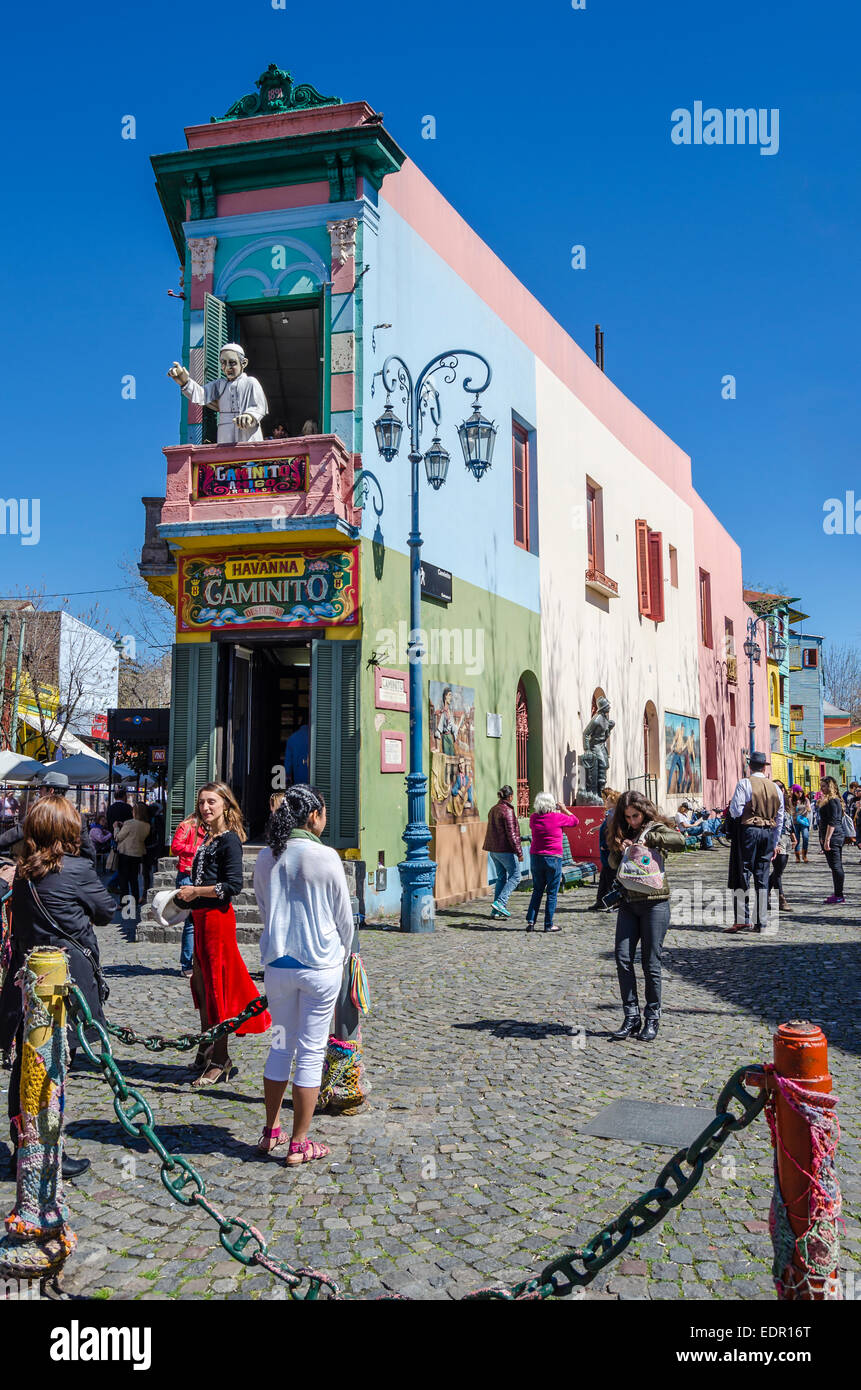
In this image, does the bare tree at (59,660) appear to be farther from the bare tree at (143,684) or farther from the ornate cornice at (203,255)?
the ornate cornice at (203,255)

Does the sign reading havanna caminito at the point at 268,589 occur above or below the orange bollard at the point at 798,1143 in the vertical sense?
above

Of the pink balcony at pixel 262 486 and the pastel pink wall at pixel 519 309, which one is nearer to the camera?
the pink balcony at pixel 262 486

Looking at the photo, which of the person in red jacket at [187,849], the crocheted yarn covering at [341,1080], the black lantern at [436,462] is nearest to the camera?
the crocheted yarn covering at [341,1080]

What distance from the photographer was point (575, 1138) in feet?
15.4

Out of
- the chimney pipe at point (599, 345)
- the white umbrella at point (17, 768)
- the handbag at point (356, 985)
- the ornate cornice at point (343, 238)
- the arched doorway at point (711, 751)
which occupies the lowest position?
the handbag at point (356, 985)

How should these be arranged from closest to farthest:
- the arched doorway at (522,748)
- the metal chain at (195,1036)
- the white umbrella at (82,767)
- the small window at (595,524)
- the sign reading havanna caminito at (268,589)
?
the metal chain at (195,1036) < the sign reading havanna caminito at (268,589) < the arched doorway at (522,748) < the white umbrella at (82,767) < the small window at (595,524)

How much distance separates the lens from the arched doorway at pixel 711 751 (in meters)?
30.9

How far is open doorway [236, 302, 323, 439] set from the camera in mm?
14125

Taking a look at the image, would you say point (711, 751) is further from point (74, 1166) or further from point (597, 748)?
point (74, 1166)

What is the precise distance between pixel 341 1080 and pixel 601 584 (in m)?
17.1

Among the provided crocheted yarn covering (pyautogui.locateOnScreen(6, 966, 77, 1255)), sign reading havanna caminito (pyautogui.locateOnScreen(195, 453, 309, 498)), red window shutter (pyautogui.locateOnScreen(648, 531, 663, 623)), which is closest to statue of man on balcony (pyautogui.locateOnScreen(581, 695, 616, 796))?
red window shutter (pyautogui.locateOnScreen(648, 531, 663, 623))

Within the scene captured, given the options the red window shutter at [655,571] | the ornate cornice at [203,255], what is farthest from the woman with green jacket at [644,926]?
the red window shutter at [655,571]

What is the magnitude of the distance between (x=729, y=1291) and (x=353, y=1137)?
2081 millimetres

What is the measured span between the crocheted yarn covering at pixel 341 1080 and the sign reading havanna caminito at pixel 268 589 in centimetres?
790
